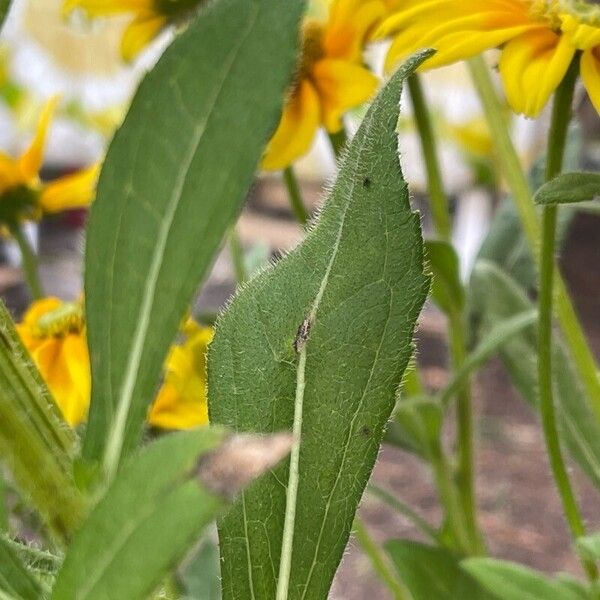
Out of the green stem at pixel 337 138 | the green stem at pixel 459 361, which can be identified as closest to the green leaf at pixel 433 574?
the green stem at pixel 459 361

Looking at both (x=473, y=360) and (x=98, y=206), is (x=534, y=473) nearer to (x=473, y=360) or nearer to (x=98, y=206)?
(x=473, y=360)

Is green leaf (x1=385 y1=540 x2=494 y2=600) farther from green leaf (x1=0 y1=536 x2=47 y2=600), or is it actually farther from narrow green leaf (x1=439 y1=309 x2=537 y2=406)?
green leaf (x1=0 y1=536 x2=47 y2=600)

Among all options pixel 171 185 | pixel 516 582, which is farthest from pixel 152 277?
pixel 516 582

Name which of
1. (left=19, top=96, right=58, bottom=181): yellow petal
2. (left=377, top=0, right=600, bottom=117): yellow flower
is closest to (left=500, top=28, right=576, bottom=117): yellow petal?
(left=377, top=0, right=600, bottom=117): yellow flower

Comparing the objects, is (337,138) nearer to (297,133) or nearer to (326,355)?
(297,133)

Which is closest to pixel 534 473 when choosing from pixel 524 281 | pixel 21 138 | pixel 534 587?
pixel 524 281

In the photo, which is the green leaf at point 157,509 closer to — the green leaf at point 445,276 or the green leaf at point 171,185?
the green leaf at point 171,185

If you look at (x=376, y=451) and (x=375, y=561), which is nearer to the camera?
(x=376, y=451)

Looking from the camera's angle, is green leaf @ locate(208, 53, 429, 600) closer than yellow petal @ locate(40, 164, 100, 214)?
Yes
